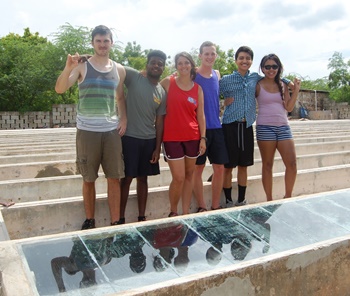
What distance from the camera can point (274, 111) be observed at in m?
4.28

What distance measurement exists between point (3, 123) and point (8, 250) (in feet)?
86.5

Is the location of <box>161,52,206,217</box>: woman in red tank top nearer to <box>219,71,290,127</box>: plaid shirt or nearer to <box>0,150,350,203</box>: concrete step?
<box>219,71,290,127</box>: plaid shirt

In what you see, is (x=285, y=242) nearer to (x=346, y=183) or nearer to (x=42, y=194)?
(x=42, y=194)

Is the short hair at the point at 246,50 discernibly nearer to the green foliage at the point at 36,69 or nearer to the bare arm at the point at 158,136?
the bare arm at the point at 158,136

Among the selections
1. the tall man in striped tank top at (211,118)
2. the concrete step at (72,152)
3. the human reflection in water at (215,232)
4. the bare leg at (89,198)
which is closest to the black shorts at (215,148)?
the tall man in striped tank top at (211,118)

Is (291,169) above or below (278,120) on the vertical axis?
below

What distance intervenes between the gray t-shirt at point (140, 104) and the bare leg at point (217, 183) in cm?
86

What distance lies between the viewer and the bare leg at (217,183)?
13.8ft

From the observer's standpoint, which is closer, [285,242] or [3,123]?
[285,242]

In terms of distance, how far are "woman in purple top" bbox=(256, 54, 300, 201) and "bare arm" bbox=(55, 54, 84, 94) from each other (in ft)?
6.60

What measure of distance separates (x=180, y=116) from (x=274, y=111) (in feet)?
3.77

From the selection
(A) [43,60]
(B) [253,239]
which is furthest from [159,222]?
(A) [43,60]

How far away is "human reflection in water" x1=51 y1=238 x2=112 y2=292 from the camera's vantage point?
2.20m

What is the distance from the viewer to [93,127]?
11.4 feet
